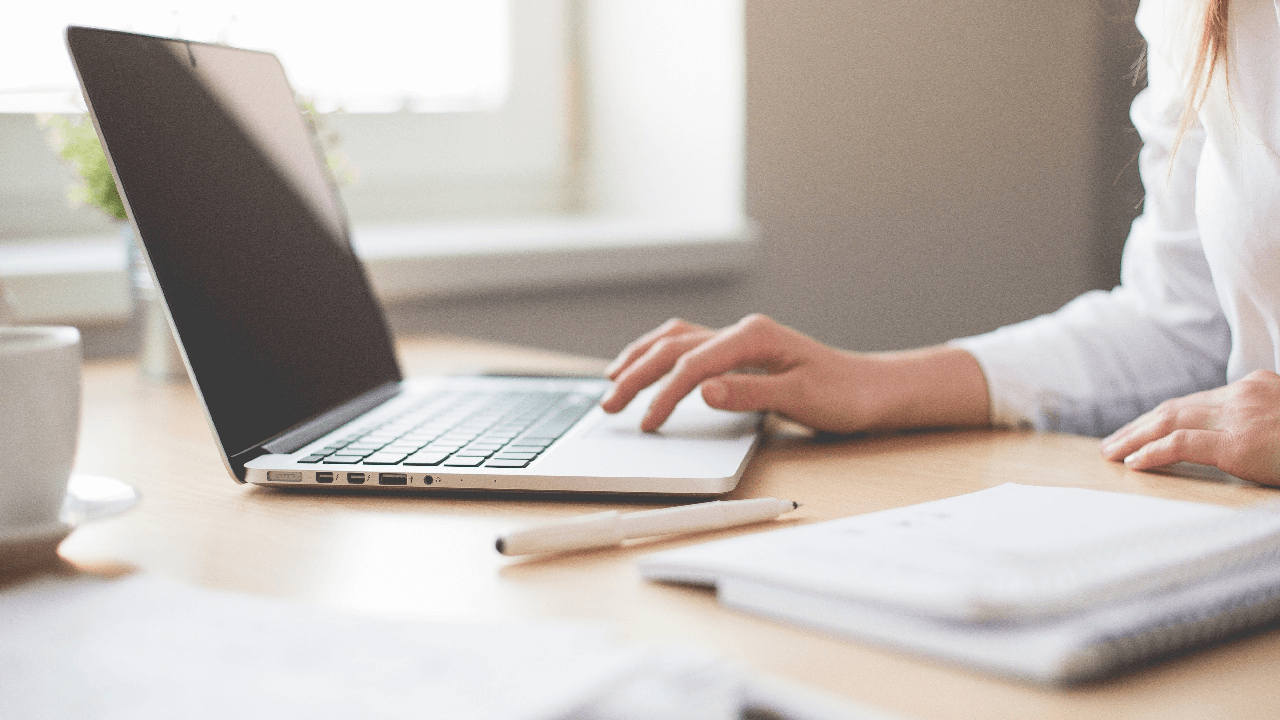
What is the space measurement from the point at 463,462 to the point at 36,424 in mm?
212

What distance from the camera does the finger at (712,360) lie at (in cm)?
71

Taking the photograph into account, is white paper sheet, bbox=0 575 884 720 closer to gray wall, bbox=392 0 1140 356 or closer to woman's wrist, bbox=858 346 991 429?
woman's wrist, bbox=858 346 991 429

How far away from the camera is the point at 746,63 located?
5.21 feet

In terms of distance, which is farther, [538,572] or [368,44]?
[368,44]

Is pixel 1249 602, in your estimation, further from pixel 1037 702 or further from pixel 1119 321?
pixel 1119 321

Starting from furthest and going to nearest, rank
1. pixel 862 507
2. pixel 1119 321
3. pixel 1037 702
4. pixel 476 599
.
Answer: pixel 1119 321 < pixel 862 507 < pixel 476 599 < pixel 1037 702

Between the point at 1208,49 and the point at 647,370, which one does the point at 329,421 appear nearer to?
the point at 647,370

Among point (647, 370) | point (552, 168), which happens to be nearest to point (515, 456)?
point (647, 370)

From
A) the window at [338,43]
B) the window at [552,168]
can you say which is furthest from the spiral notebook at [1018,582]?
the window at [338,43]

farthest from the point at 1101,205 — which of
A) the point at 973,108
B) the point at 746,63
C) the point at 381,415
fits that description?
the point at 381,415

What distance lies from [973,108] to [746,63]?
0.44 m

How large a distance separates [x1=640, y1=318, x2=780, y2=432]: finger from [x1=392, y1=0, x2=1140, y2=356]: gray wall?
755 millimetres

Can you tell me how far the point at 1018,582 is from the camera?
35 centimetres

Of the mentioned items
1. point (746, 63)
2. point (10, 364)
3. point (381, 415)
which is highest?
point (746, 63)
